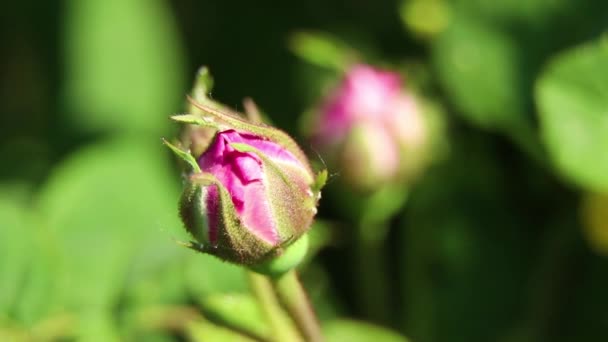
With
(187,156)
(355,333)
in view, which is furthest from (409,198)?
(187,156)

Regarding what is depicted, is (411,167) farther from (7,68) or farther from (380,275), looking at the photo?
(7,68)

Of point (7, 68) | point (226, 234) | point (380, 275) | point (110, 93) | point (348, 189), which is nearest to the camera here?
point (226, 234)

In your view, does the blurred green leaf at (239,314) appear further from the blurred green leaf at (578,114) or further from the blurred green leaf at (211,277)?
the blurred green leaf at (578,114)

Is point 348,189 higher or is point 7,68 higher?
point 348,189

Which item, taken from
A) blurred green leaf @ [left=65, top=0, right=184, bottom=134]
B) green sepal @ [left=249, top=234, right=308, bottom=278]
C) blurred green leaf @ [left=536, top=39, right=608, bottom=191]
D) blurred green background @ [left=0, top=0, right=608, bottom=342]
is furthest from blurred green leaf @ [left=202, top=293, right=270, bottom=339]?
blurred green leaf @ [left=65, top=0, right=184, bottom=134]

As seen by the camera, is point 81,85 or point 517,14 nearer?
point 517,14

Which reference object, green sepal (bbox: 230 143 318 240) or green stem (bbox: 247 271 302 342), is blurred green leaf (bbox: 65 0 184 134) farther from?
green sepal (bbox: 230 143 318 240)

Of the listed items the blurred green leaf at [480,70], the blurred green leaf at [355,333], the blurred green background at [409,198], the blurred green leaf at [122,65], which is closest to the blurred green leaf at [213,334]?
the blurred green background at [409,198]

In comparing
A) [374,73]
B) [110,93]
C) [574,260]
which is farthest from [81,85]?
[574,260]
